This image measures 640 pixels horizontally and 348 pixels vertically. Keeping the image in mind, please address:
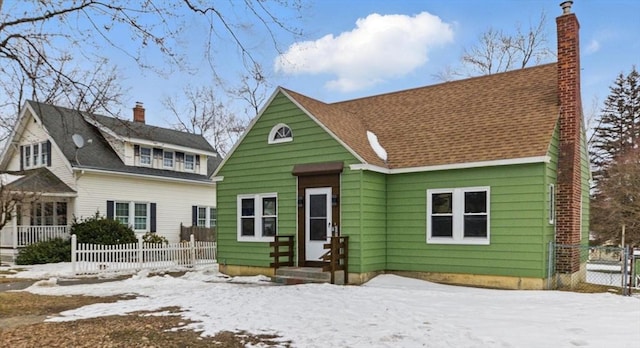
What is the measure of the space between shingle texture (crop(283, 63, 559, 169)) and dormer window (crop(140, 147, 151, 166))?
11.9 m

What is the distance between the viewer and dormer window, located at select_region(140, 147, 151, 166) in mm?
22047

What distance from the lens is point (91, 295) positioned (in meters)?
10.5

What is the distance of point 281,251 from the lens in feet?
41.8

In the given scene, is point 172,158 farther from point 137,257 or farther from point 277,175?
point 277,175

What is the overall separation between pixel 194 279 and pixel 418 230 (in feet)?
21.4

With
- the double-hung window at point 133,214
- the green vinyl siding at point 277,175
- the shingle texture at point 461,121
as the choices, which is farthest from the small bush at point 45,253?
the shingle texture at point 461,121

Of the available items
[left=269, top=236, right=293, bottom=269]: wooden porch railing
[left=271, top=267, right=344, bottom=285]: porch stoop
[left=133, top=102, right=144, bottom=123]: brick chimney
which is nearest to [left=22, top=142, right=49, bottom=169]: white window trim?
[left=133, top=102, right=144, bottom=123]: brick chimney

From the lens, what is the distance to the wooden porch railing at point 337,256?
11.2 meters

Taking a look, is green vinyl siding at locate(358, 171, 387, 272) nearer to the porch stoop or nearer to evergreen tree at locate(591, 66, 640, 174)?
the porch stoop

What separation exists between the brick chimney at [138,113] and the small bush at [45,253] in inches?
364

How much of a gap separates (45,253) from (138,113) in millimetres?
10283

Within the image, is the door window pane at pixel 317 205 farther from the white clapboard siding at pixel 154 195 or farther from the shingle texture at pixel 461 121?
the white clapboard siding at pixel 154 195

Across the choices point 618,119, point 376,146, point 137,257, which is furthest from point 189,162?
point 618,119

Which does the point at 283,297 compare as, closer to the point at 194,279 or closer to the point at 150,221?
the point at 194,279
